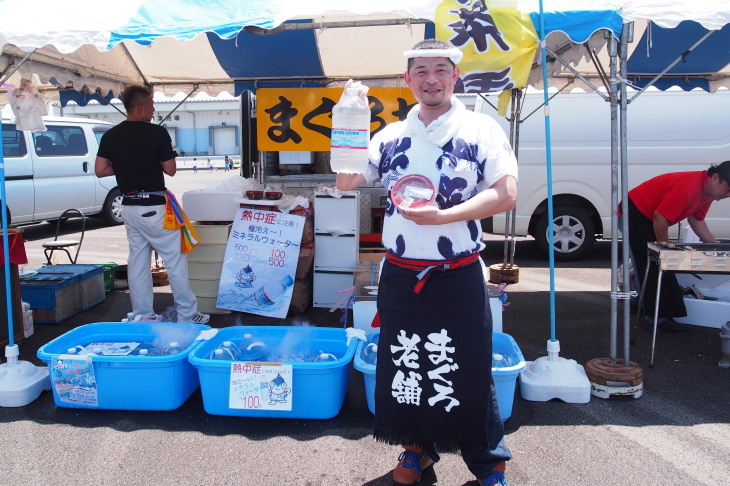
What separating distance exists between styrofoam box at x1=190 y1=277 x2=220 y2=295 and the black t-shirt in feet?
3.52

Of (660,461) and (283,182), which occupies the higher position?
(283,182)

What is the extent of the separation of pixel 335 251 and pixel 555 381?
2.52 metres

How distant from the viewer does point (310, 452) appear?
280 centimetres

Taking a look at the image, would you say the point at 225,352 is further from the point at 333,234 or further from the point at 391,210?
the point at 333,234

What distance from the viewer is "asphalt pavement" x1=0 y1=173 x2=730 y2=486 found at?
2596 mm

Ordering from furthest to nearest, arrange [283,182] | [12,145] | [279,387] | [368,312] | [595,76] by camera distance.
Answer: [12,145], [283,182], [595,76], [368,312], [279,387]

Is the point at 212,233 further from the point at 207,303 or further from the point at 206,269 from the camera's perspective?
the point at 207,303

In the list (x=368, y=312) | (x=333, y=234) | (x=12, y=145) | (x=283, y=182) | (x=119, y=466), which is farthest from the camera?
(x=12, y=145)

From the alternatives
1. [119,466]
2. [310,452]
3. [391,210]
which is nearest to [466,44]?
[391,210]

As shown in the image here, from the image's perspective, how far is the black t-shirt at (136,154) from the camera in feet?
13.7

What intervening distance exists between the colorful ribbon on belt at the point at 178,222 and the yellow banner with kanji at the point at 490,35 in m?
2.40

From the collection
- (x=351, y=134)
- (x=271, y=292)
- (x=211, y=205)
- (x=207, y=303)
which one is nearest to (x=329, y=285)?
(x=271, y=292)

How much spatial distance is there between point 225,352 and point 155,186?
67.8 inches

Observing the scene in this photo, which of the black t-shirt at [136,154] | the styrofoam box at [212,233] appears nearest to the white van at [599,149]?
the styrofoam box at [212,233]
